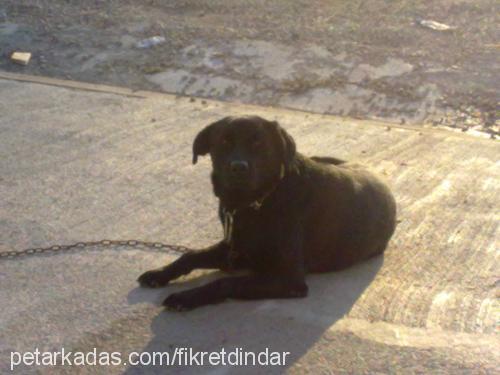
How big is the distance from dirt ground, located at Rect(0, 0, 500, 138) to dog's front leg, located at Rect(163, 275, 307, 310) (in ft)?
14.3

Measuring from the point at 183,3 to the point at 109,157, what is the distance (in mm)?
6598

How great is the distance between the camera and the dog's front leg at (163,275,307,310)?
5.02 metres

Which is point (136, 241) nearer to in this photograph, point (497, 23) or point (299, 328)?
point (299, 328)

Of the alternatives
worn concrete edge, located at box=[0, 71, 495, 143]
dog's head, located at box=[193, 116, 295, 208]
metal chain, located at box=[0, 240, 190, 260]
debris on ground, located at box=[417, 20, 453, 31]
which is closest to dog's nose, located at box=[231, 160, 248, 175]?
dog's head, located at box=[193, 116, 295, 208]

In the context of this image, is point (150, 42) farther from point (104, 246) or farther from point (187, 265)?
point (187, 265)

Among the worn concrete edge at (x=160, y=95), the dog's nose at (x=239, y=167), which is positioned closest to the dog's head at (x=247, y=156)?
the dog's nose at (x=239, y=167)

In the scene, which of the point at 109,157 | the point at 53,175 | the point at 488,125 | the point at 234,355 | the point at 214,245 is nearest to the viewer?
the point at 234,355

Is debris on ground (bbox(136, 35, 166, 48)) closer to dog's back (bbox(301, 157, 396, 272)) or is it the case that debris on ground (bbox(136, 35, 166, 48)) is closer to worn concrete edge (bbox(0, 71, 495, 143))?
worn concrete edge (bbox(0, 71, 495, 143))

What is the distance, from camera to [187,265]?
5523 millimetres

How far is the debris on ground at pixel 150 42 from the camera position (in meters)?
12.0

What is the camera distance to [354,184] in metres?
5.98

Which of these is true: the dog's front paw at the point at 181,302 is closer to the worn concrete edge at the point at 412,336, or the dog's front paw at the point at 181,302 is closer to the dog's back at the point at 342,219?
the worn concrete edge at the point at 412,336

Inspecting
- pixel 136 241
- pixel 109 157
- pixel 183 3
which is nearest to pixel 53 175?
pixel 109 157

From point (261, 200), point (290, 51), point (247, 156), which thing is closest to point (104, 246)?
point (261, 200)
